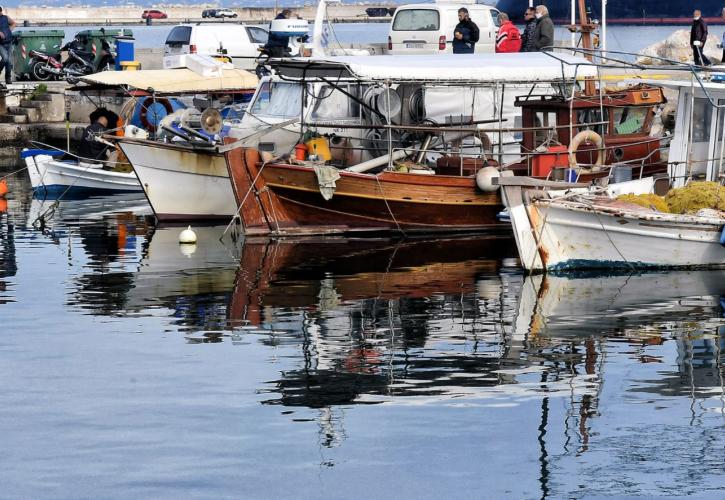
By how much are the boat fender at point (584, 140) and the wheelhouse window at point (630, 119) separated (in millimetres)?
1296

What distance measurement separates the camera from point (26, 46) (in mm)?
40625

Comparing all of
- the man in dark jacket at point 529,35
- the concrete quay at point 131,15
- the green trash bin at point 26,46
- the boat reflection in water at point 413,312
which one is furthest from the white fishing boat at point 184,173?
the concrete quay at point 131,15

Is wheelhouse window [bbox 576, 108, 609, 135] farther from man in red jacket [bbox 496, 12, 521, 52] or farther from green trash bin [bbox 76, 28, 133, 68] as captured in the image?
green trash bin [bbox 76, 28, 133, 68]

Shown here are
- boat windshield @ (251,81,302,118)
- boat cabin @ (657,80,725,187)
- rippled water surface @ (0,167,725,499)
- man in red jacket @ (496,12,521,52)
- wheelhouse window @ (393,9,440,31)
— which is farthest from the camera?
wheelhouse window @ (393,9,440,31)

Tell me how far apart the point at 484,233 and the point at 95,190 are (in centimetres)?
992

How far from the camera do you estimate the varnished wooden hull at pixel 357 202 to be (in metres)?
22.2

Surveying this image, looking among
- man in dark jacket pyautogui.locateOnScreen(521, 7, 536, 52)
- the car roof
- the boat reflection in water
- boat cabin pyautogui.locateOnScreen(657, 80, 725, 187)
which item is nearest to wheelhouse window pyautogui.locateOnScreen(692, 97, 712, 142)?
boat cabin pyautogui.locateOnScreen(657, 80, 725, 187)

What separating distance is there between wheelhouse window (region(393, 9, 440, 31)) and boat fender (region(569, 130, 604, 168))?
824cm

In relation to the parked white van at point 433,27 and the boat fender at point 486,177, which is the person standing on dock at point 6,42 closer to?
the parked white van at point 433,27

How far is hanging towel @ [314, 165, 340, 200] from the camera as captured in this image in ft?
72.1

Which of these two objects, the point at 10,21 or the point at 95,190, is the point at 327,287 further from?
the point at 10,21

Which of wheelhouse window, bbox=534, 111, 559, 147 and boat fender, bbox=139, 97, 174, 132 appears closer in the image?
wheelhouse window, bbox=534, 111, 559, 147

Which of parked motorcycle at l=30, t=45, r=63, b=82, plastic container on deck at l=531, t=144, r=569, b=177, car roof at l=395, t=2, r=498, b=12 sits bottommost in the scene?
plastic container on deck at l=531, t=144, r=569, b=177

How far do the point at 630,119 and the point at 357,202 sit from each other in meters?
5.22
